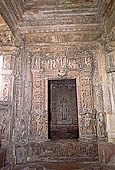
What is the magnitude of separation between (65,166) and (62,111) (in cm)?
232

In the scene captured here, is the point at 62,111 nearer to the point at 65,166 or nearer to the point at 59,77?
the point at 59,77

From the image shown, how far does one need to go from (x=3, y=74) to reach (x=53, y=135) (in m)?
2.89

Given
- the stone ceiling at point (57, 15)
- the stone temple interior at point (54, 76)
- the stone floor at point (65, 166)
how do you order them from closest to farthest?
the stone floor at point (65, 166), the stone temple interior at point (54, 76), the stone ceiling at point (57, 15)

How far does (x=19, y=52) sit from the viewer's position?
5.70 meters

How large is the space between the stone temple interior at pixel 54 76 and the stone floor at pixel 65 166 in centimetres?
3

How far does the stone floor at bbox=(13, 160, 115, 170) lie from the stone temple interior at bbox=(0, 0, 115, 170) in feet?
0.09

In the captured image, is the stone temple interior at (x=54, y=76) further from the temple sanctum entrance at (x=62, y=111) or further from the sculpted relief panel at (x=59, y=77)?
the temple sanctum entrance at (x=62, y=111)

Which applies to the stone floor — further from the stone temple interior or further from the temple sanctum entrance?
the temple sanctum entrance

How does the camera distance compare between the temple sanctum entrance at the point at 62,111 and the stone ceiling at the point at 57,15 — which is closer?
the stone ceiling at the point at 57,15

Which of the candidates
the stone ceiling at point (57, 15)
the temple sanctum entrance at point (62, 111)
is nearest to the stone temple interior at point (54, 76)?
the stone ceiling at point (57, 15)

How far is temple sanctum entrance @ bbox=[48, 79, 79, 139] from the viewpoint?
633cm

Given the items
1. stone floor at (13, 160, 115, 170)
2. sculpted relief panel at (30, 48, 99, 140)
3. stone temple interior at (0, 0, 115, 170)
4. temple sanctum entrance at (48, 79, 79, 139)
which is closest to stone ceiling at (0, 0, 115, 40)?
stone temple interior at (0, 0, 115, 170)

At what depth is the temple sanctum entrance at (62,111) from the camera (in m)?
6.33

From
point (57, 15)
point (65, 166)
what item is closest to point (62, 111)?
point (65, 166)
